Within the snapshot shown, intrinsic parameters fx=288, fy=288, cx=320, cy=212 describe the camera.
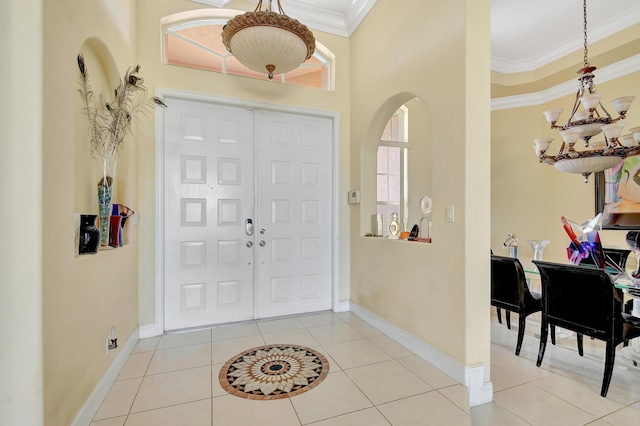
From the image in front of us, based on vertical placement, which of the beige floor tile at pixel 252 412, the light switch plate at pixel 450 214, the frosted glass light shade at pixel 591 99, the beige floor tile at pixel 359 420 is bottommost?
the beige floor tile at pixel 359 420

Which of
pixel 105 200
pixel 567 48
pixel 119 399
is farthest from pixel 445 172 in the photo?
pixel 567 48

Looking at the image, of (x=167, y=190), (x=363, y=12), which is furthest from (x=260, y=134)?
(x=363, y=12)

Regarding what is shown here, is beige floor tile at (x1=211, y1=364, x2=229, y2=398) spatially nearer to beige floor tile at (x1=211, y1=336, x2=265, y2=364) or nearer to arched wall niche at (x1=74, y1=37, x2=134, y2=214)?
beige floor tile at (x1=211, y1=336, x2=265, y2=364)

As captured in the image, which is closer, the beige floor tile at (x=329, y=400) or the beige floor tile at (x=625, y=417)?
the beige floor tile at (x=329, y=400)

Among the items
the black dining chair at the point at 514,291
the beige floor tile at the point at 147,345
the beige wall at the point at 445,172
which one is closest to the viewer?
the beige wall at the point at 445,172

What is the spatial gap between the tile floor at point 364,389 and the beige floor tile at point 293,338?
0.03ft

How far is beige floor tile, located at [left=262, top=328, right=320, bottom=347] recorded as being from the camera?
272 centimetres

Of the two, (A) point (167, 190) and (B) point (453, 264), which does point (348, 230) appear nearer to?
(B) point (453, 264)

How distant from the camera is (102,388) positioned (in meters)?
1.89

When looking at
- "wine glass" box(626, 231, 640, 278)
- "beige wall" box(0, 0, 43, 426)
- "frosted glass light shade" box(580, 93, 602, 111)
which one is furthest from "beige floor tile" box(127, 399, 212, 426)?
"frosted glass light shade" box(580, 93, 602, 111)

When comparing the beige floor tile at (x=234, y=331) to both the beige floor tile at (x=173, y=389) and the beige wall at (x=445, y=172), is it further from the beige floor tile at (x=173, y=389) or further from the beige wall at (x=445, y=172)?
the beige wall at (x=445, y=172)

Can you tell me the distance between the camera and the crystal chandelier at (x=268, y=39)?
192cm

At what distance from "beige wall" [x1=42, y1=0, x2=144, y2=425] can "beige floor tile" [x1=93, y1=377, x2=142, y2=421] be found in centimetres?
16

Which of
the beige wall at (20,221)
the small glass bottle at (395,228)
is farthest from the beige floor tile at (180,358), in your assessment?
the small glass bottle at (395,228)
